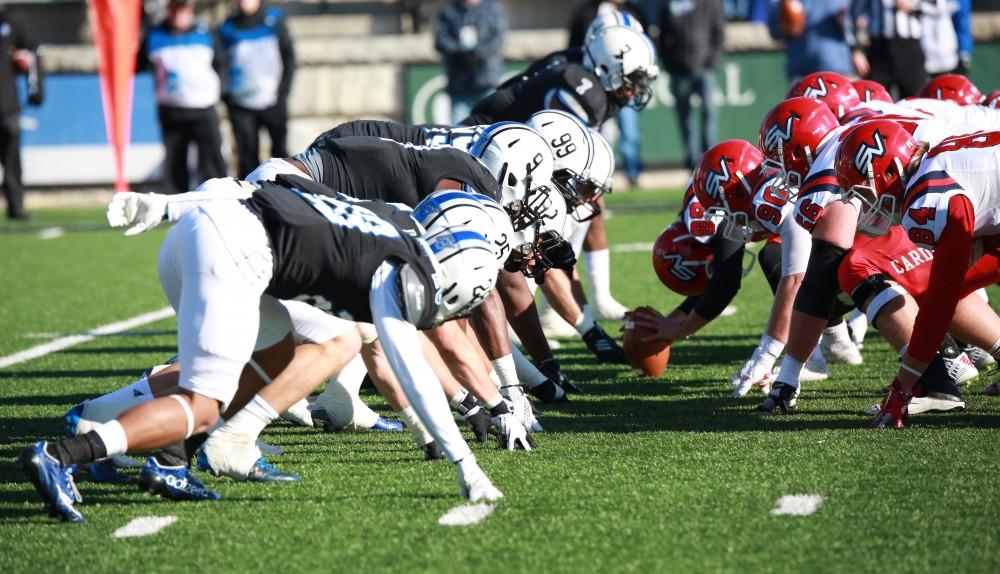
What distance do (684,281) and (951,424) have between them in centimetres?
162

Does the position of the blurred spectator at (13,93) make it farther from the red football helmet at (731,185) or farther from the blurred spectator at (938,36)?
the red football helmet at (731,185)

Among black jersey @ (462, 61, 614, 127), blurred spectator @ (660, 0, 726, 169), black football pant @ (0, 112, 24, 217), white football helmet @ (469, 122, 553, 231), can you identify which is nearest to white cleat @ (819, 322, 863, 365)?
black jersey @ (462, 61, 614, 127)

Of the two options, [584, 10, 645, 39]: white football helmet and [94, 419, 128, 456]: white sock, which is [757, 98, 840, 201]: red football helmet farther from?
[94, 419, 128, 456]: white sock

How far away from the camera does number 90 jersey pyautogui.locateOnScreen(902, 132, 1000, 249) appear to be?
4.62 m

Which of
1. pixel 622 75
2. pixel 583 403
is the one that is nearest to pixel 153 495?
pixel 583 403

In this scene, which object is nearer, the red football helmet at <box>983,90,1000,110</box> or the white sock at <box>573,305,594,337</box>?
the red football helmet at <box>983,90,1000,110</box>

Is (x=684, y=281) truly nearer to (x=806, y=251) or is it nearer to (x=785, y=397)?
(x=806, y=251)

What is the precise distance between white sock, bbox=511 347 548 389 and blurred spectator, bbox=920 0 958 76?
5953mm

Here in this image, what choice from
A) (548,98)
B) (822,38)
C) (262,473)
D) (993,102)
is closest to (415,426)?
(262,473)

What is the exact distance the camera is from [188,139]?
44.8 ft

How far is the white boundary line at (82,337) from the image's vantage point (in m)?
7.55

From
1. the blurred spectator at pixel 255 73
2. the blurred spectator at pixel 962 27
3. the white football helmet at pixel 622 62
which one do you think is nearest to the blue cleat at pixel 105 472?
the white football helmet at pixel 622 62

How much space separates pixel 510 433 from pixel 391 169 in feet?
3.84

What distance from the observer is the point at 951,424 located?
513 centimetres
